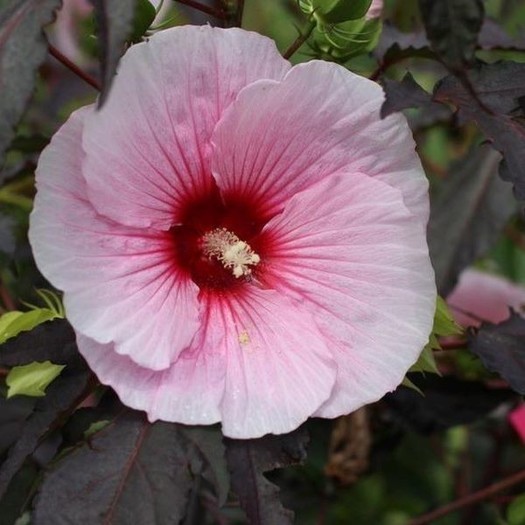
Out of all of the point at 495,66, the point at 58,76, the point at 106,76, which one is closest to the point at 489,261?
the point at 58,76

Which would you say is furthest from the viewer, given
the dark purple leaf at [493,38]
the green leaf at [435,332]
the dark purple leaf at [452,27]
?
the dark purple leaf at [493,38]

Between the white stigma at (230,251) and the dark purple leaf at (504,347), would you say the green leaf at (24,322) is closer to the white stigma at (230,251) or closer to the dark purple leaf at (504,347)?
the white stigma at (230,251)

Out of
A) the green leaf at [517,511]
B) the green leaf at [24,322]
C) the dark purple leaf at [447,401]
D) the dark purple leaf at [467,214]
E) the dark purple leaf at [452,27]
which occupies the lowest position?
the green leaf at [517,511]

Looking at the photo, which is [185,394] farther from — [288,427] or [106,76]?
[106,76]

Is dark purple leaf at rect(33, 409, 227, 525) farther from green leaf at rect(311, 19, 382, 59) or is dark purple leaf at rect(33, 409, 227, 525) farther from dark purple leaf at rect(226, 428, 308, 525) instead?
green leaf at rect(311, 19, 382, 59)

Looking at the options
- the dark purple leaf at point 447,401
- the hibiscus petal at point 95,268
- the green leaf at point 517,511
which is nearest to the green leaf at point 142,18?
the hibiscus petal at point 95,268

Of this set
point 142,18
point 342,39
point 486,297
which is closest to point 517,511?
point 486,297

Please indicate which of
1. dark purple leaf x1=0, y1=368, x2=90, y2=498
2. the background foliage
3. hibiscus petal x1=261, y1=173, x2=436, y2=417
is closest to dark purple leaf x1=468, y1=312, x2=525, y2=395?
the background foliage
